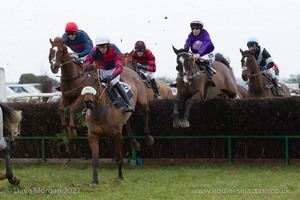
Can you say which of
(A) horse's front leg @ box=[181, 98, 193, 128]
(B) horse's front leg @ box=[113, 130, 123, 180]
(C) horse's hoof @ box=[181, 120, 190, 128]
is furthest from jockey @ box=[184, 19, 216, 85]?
(B) horse's front leg @ box=[113, 130, 123, 180]

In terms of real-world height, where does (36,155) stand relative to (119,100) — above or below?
below

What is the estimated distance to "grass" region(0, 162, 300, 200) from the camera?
9555 millimetres

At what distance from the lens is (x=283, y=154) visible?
13.5m

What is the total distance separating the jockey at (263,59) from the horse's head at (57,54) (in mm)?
4833

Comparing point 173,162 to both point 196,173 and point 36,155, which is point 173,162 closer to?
point 196,173

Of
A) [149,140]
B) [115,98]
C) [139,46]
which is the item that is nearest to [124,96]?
[115,98]

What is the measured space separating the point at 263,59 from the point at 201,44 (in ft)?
9.23

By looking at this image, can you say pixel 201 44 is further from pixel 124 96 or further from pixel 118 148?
pixel 118 148

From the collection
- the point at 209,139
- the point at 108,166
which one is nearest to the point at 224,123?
the point at 209,139

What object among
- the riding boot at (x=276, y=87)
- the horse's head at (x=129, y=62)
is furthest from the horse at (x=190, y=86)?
the horse's head at (x=129, y=62)

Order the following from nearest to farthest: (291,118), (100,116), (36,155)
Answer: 1. (100,116)
2. (291,118)
3. (36,155)

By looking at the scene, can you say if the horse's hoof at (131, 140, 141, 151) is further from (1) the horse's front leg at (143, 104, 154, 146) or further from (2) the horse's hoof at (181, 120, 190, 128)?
(2) the horse's hoof at (181, 120, 190, 128)

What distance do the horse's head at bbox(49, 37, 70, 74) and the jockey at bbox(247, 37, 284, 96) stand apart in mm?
4833

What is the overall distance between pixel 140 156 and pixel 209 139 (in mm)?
1603
